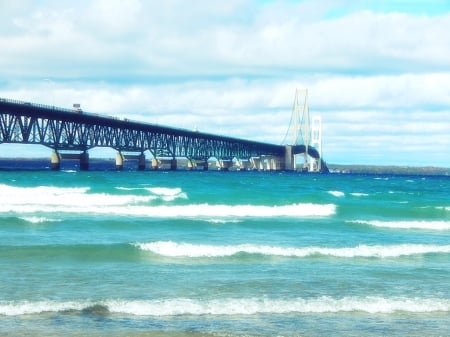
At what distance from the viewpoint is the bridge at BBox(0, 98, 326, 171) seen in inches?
3420

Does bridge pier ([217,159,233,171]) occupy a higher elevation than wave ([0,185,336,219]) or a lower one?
higher

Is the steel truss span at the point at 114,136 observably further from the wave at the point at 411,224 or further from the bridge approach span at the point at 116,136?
the wave at the point at 411,224

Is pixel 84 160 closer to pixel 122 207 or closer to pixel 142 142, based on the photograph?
pixel 142 142

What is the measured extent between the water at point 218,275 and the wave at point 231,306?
2cm

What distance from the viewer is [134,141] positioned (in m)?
116

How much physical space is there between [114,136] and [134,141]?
617cm

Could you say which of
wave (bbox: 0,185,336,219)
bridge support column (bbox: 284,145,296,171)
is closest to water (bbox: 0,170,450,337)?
wave (bbox: 0,185,336,219)

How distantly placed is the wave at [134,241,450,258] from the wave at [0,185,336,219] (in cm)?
1116

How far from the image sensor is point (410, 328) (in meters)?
12.4

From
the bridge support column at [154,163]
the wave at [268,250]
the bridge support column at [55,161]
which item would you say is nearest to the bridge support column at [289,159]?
the bridge support column at [154,163]

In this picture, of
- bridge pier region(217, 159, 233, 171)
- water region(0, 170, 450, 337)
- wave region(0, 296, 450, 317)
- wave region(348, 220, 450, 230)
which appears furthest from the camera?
bridge pier region(217, 159, 233, 171)

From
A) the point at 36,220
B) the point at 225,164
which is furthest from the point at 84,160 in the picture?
the point at 36,220

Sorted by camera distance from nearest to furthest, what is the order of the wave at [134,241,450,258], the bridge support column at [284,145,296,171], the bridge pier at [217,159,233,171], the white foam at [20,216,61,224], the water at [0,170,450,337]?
the water at [0,170,450,337] → the wave at [134,241,450,258] → the white foam at [20,216,61,224] → the bridge pier at [217,159,233,171] → the bridge support column at [284,145,296,171]

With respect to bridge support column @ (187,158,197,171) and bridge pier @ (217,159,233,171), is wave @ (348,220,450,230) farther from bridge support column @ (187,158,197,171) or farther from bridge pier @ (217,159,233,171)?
bridge pier @ (217,159,233,171)
